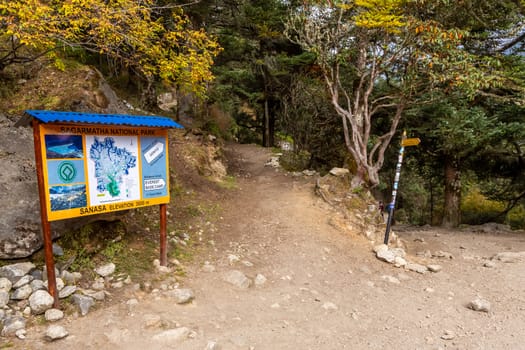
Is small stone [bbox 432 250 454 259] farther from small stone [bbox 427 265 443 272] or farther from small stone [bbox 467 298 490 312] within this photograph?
small stone [bbox 467 298 490 312]

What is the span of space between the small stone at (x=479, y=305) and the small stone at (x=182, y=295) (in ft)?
14.6

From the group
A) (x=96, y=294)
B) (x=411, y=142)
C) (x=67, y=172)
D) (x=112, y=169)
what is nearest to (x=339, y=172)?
(x=411, y=142)

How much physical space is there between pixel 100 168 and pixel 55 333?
2.01 metres

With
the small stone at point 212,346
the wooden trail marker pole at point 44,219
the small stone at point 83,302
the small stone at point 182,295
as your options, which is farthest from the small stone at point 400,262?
the wooden trail marker pole at point 44,219

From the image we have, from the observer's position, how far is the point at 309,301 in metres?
4.87

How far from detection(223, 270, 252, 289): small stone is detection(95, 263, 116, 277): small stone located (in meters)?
1.76

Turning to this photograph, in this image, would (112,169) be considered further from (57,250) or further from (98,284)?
(98,284)

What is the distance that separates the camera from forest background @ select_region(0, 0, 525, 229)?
20.1 ft

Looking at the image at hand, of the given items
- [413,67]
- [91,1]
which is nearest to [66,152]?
[91,1]

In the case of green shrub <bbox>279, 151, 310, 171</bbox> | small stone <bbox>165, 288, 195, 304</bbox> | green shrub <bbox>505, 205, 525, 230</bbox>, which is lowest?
green shrub <bbox>505, 205, 525, 230</bbox>

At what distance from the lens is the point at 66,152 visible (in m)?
3.82

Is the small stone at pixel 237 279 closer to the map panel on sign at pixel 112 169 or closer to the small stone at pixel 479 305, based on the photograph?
the map panel on sign at pixel 112 169

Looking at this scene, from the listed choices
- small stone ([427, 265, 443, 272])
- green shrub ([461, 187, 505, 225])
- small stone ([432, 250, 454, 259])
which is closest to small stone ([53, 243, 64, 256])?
small stone ([427, 265, 443, 272])

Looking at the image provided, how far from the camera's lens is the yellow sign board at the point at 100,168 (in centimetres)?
372
